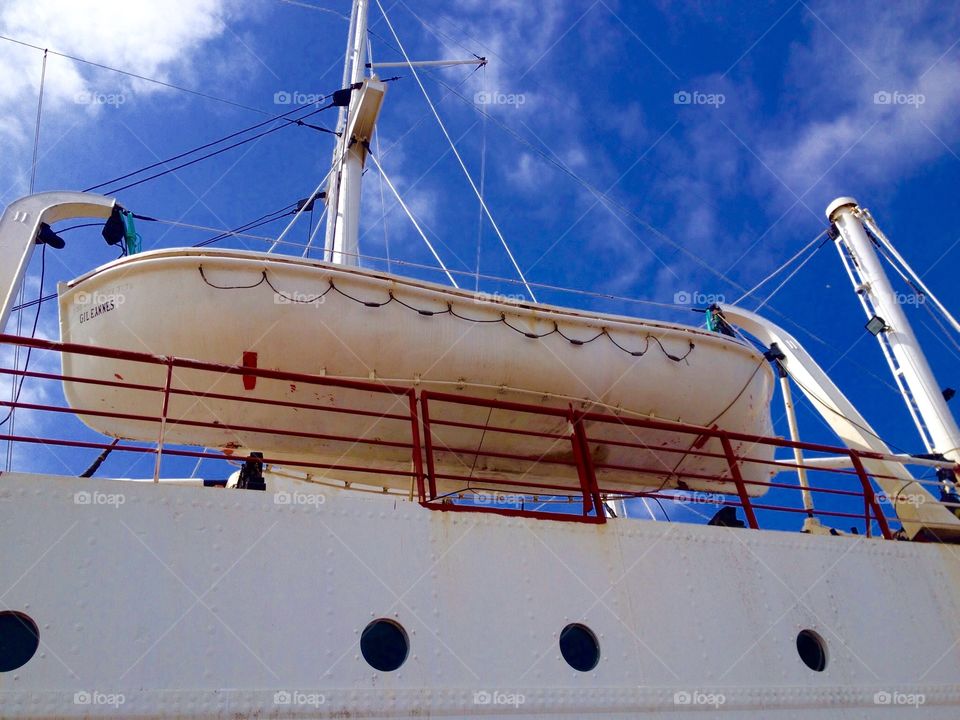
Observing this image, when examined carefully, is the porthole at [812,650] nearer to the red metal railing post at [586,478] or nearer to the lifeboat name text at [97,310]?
the red metal railing post at [586,478]

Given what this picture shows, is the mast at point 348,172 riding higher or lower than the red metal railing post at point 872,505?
higher

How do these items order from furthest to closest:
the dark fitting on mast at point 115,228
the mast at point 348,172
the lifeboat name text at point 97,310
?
the mast at point 348,172 < the dark fitting on mast at point 115,228 < the lifeboat name text at point 97,310

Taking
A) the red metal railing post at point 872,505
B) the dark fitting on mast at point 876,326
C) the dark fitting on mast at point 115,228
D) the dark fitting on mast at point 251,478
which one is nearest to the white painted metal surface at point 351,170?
the dark fitting on mast at point 115,228

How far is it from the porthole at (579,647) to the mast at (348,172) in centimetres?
689

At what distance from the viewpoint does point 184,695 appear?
14.3 ft

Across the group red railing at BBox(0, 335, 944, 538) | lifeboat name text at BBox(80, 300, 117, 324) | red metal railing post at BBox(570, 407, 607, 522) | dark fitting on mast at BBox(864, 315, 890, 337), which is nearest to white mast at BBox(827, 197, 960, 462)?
dark fitting on mast at BBox(864, 315, 890, 337)

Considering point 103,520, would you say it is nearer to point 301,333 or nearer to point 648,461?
point 301,333

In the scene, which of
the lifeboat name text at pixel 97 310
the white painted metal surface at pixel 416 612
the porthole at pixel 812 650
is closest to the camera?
the white painted metal surface at pixel 416 612

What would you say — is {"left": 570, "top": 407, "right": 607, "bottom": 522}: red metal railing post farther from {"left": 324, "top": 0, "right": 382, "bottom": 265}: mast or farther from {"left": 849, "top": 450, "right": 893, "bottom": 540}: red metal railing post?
{"left": 324, "top": 0, "right": 382, "bottom": 265}: mast

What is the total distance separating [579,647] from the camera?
561 cm

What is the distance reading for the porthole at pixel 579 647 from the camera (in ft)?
18.1

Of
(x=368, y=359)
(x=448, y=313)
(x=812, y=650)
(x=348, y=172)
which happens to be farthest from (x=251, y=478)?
(x=348, y=172)

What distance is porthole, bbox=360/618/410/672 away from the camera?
496 cm

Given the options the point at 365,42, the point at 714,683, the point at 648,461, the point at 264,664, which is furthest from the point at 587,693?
the point at 365,42
